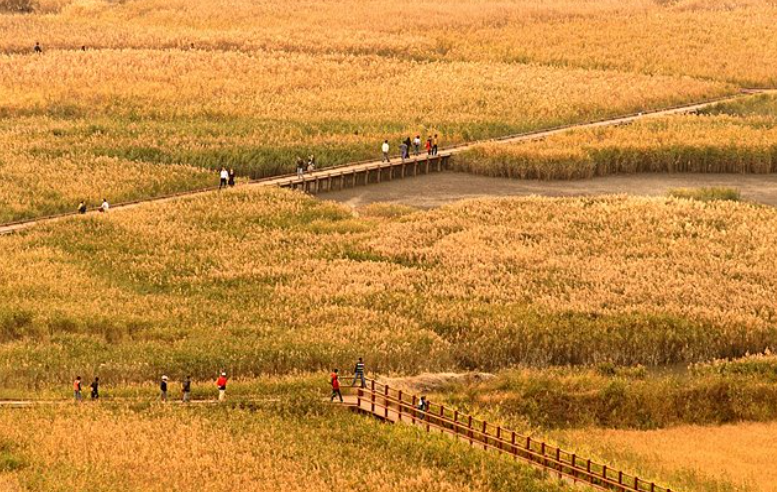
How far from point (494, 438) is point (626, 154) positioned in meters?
42.9

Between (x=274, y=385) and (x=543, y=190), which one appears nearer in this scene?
(x=274, y=385)

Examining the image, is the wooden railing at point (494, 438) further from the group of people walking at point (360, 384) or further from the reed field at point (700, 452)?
the reed field at point (700, 452)

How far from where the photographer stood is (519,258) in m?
64.1

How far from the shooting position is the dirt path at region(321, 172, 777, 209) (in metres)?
78.8

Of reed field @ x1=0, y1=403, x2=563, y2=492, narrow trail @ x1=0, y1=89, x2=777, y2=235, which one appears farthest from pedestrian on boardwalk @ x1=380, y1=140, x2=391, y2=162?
reed field @ x1=0, y1=403, x2=563, y2=492

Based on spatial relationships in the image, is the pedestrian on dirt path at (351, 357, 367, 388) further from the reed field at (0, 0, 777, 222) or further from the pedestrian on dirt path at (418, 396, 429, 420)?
the reed field at (0, 0, 777, 222)

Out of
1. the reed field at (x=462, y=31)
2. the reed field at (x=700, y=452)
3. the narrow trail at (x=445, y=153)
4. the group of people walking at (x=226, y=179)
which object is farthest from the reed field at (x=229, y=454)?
the reed field at (x=462, y=31)

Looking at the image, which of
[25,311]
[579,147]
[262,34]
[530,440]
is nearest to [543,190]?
[579,147]

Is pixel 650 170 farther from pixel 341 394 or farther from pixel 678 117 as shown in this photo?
pixel 341 394

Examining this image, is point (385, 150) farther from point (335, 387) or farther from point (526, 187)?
point (335, 387)

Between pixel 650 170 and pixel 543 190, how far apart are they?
772cm

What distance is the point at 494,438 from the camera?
4469 centimetres

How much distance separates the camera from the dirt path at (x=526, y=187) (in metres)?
78.8

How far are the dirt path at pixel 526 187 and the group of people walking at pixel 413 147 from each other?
1.35 meters
